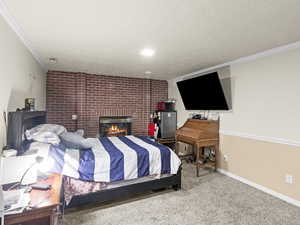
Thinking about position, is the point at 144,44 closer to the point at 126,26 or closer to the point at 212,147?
the point at 126,26

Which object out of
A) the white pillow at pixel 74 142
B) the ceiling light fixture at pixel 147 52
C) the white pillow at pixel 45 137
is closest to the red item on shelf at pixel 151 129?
the ceiling light fixture at pixel 147 52

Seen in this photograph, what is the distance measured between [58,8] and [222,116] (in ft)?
11.0

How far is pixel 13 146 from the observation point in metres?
1.71

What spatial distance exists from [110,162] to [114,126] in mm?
2712

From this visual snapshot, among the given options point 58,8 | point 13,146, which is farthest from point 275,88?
point 13,146

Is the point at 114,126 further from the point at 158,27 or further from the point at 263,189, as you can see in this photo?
the point at 263,189

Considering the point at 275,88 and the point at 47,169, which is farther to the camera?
the point at 275,88

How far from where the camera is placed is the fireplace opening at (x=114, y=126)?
469 cm

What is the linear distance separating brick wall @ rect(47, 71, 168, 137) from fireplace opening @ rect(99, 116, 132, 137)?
12cm

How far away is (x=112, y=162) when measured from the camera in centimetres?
223

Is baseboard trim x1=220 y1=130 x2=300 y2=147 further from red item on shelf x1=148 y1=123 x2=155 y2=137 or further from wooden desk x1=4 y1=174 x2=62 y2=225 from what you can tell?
wooden desk x1=4 y1=174 x2=62 y2=225

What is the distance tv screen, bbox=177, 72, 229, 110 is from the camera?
3297 mm

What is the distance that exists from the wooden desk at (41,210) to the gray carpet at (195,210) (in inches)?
33.2

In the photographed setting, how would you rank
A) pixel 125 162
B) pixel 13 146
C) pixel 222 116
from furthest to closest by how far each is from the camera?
pixel 222 116, pixel 125 162, pixel 13 146
